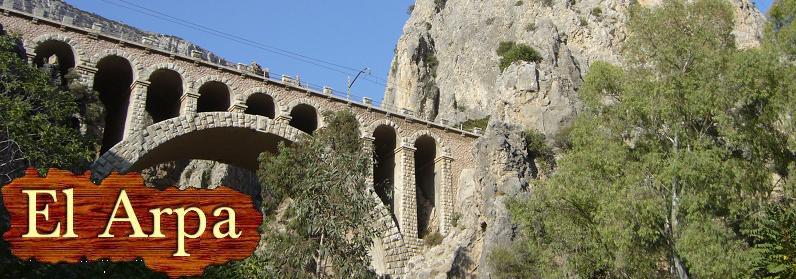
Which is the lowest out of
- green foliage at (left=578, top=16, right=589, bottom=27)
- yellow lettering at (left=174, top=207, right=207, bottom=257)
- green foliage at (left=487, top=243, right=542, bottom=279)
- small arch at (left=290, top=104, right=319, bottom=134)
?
green foliage at (left=487, top=243, right=542, bottom=279)

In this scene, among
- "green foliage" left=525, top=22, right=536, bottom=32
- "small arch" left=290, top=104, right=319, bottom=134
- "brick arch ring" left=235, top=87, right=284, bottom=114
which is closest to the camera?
"brick arch ring" left=235, top=87, right=284, bottom=114

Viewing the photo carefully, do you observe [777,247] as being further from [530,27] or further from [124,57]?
[530,27]

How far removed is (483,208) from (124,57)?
17835 mm

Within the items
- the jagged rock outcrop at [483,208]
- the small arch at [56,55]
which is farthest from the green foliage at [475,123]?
the small arch at [56,55]

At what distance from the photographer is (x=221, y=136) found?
108 feet

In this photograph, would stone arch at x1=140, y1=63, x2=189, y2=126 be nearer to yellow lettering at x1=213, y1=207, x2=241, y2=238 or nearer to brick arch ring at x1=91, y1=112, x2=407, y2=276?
brick arch ring at x1=91, y1=112, x2=407, y2=276

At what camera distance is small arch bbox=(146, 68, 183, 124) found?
3203 cm

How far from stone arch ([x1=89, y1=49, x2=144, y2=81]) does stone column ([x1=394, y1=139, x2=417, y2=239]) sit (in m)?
13.7

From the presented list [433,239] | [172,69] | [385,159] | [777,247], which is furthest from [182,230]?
[385,159]

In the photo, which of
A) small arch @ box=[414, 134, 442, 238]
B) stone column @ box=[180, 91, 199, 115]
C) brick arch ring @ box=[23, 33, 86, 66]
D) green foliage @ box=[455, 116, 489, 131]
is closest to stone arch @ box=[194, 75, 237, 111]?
stone column @ box=[180, 91, 199, 115]

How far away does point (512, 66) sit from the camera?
4344cm

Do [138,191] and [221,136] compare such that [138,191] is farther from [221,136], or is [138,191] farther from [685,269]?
[221,136]

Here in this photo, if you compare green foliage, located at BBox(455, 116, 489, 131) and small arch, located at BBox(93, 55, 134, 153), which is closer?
small arch, located at BBox(93, 55, 134, 153)

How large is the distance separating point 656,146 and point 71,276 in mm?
16201
